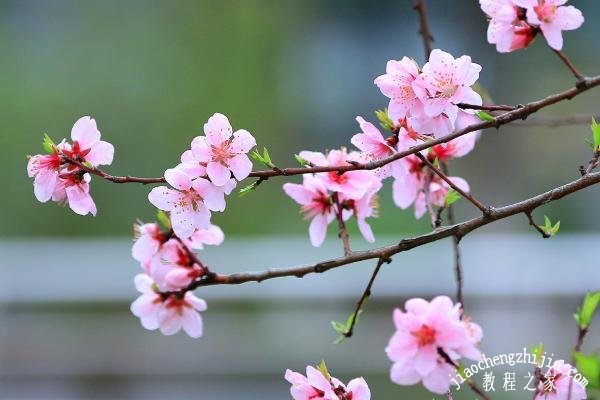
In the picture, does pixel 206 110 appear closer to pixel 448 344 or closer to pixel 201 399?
pixel 201 399

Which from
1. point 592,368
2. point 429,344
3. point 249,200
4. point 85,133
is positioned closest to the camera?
point 592,368

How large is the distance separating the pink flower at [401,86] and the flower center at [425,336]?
14 centimetres

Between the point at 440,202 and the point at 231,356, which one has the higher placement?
the point at 231,356

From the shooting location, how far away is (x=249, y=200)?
124 inches

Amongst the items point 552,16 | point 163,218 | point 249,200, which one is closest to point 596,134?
point 552,16

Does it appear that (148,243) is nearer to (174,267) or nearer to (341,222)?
(174,267)

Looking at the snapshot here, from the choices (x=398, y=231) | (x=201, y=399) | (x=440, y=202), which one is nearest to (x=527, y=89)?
(x=398, y=231)

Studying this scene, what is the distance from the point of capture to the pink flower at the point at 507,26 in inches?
20.3

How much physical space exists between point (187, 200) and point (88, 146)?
8cm

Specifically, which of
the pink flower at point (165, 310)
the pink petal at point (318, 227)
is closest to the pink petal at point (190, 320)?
the pink flower at point (165, 310)

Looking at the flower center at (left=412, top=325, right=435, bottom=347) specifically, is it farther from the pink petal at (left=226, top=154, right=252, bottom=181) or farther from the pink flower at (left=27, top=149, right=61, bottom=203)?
the pink flower at (left=27, top=149, right=61, bottom=203)

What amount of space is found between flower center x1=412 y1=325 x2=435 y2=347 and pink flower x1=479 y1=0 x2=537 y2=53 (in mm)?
186

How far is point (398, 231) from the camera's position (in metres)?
2.90

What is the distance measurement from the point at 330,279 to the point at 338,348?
216 mm
